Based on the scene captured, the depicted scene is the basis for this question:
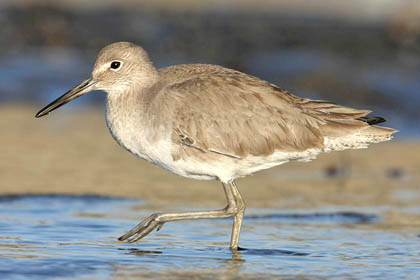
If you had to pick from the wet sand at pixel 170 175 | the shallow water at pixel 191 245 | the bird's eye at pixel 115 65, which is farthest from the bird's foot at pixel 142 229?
the wet sand at pixel 170 175

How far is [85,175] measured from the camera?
13.0 metres

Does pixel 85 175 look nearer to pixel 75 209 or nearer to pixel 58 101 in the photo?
pixel 75 209

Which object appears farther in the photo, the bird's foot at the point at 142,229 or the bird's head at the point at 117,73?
the bird's head at the point at 117,73

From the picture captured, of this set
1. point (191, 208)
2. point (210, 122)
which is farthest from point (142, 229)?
point (191, 208)

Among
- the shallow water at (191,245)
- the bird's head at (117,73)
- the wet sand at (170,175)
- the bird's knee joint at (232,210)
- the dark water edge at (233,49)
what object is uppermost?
the dark water edge at (233,49)

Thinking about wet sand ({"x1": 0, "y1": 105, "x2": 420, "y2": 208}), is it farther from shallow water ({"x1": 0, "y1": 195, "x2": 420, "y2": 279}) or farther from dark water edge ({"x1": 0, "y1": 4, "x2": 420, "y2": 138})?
dark water edge ({"x1": 0, "y1": 4, "x2": 420, "y2": 138})

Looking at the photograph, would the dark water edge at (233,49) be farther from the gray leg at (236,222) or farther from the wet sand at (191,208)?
the gray leg at (236,222)

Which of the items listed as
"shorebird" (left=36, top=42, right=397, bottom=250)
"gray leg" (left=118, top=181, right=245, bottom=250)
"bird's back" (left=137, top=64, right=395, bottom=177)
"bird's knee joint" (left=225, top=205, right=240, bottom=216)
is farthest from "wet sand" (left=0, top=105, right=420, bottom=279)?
"bird's back" (left=137, top=64, right=395, bottom=177)

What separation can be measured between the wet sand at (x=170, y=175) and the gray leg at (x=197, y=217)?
1.67 metres

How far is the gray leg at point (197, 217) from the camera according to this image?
30.7 ft

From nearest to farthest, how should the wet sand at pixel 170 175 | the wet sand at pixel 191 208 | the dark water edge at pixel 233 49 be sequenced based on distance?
the wet sand at pixel 191 208, the wet sand at pixel 170 175, the dark water edge at pixel 233 49

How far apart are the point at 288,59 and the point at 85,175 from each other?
8638 mm

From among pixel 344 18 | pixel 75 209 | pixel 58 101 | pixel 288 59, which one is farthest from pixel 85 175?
pixel 344 18

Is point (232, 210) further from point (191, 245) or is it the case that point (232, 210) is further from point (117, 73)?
point (117, 73)
